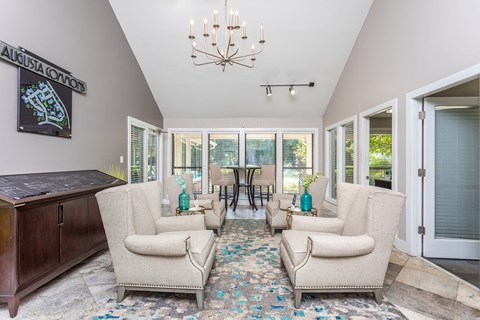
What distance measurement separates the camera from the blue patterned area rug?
1913mm

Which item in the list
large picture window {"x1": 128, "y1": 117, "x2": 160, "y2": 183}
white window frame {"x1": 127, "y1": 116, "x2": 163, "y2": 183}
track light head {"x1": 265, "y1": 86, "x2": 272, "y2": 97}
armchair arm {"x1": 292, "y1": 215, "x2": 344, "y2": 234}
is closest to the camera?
armchair arm {"x1": 292, "y1": 215, "x2": 344, "y2": 234}

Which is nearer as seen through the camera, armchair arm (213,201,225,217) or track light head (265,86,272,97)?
armchair arm (213,201,225,217)

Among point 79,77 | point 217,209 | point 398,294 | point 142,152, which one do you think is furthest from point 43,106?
point 398,294

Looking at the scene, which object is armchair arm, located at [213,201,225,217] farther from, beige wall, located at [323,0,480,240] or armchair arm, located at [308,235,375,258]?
beige wall, located at [323,0,480,240]

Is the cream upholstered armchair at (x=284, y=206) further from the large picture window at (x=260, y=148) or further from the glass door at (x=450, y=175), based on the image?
the large picture window at (x=260, y=148)

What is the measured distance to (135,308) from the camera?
1999mm

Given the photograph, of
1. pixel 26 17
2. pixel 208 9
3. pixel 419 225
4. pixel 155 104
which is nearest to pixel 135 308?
pixel 26 17

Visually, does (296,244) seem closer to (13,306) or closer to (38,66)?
(13,306)

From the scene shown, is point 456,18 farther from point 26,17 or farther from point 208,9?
point 26,17

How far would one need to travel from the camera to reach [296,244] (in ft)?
7.25

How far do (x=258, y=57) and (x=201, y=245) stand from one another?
4158 millimetres

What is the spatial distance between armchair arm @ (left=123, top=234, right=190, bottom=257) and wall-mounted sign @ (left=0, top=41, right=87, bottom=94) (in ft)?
6.85

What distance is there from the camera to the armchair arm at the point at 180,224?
2.64m

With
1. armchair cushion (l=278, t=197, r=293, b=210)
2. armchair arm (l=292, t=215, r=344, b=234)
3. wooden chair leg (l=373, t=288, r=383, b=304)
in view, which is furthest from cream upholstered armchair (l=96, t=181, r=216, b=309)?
armchair cushion (l=278, t=197, r=293, b=210)
